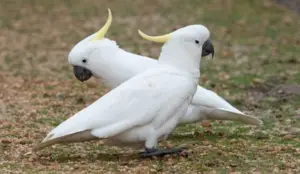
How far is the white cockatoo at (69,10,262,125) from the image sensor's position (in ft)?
16.1

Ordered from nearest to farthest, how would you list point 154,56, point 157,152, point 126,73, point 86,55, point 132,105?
point 132,105, point 157,152, point 86,55, point 126,73, point 154,56

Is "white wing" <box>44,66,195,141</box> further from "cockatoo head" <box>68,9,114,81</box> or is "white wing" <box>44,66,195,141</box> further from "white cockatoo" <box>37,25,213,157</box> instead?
"cockatoo head" <box>68,9,114,81</box>

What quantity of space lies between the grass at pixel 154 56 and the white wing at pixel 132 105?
0.22m

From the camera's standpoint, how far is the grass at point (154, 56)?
4.48 m

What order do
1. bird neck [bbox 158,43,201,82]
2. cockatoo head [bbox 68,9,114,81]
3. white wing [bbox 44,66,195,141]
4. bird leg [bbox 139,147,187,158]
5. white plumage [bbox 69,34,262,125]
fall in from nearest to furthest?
1. white wing [bbox 44,66,195,141]
2. bird leg [bbox 139,147,187,158]
3. bird neck [bbox 158,43,201,82]
4. cockatoo head [bbox 68,9,114,81]
5. white plumage [bbox 69,34,262,125]

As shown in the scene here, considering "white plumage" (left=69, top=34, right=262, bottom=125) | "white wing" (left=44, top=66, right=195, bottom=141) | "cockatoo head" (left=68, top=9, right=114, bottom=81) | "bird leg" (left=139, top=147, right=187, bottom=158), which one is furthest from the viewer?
"white plumage" (left=69, top=34, right=262, bottom=125)

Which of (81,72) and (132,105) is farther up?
(132,105)

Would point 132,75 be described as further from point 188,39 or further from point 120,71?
point 188,39

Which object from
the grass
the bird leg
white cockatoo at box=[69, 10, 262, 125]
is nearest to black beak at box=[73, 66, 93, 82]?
white cockatoo at box=[69, 10, 262, 125]

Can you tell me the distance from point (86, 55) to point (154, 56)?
366 cm

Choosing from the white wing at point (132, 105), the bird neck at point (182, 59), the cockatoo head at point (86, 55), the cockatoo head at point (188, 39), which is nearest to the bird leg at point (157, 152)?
the white wing at point (132, 105)

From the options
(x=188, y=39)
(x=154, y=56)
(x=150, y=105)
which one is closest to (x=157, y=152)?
(x=150, y=105)

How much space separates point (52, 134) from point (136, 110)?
49 centimetres

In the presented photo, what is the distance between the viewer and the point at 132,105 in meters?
4.36
